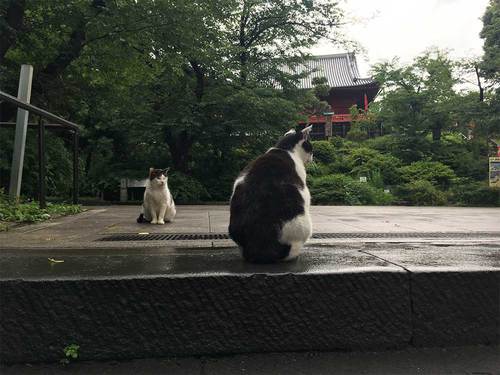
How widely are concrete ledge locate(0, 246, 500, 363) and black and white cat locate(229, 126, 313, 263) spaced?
17 centimetres

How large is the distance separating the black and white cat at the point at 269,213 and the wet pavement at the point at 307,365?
57 cm

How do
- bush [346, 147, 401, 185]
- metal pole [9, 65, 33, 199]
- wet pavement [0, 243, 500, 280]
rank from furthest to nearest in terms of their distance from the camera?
bush [346, 147, 401, 185] < metal pole [9, 65, 33, 199] < wet pavement [0, 243, 500, 280]

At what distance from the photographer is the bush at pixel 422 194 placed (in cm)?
1413

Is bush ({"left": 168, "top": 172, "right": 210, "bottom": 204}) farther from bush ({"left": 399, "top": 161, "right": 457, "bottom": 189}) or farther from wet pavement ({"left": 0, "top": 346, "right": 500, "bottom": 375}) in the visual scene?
wet pavement ({"left": 0, "top": 346, "right": 500, "bottom": 375})

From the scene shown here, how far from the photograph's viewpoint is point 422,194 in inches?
563

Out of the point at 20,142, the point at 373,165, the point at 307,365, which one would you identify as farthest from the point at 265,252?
the point at 373,165

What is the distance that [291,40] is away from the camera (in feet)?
46.0

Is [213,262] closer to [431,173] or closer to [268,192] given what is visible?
[268,192]

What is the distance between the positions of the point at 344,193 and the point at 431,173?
4368mm

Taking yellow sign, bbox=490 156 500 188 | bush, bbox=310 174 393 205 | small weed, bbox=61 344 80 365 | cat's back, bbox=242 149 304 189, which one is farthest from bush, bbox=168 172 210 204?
small weed, bbox=61 344 80 365

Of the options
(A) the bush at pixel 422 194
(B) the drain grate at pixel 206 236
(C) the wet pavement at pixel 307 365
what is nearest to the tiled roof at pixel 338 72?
(A) the bush at pixel 422 194

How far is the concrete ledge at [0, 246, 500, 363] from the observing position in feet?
5.72

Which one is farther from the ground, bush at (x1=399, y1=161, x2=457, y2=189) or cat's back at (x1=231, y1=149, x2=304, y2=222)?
bush at (x1=399, y1=161, x2=457, y2=189)

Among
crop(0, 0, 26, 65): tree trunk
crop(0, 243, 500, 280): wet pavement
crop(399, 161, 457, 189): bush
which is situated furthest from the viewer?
crop(399, 161, 457, 189): bush
